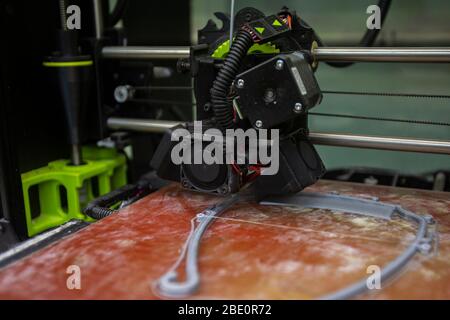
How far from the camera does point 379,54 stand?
3.58 ft

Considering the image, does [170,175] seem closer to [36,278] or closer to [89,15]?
[36,278]

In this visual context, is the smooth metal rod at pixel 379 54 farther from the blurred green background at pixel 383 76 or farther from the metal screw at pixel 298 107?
the blurred green background at pixel 383 76

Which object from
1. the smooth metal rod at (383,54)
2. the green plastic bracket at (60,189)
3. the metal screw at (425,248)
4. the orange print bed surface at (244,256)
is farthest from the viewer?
the green plastic bracket at (60,189)

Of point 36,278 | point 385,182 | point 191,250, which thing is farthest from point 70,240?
point 385,182

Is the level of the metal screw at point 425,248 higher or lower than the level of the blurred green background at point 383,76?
lower

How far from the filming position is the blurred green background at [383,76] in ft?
5.43

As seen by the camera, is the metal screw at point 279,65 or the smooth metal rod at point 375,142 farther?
the smooth metal rod at point 375,142

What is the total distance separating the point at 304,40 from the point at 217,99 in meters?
0.26

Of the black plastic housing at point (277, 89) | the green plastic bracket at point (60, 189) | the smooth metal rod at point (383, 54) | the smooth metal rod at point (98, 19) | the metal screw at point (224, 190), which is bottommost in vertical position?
the green plastic bracket at point (60, 189)

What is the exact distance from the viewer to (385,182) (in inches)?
59.1

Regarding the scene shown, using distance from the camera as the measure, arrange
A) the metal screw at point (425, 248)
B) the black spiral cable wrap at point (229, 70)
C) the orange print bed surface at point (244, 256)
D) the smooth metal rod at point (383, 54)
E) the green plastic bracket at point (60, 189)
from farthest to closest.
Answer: the green plastic bracket at point (60, 189)
the smooth metal rod at point (383, 54)
the black spiral cable wrap at point (229, 70)
the metal screw at point (425, 248)
the orange print bed surface at point (244, 256)

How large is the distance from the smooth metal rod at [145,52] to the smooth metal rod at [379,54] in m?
0.38

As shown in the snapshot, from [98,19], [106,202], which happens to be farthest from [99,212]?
[98,19]

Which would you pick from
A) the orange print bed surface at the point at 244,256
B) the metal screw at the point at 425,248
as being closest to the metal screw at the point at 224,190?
the orange print bed surface at the point at 244,256
